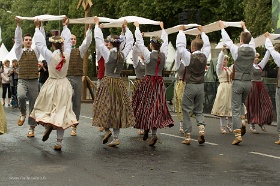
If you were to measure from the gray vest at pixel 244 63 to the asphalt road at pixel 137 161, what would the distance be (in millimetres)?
1317

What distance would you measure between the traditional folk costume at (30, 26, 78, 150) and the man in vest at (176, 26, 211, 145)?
2.28 m

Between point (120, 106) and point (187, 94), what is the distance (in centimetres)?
143

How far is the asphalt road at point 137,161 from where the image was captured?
9211 mm

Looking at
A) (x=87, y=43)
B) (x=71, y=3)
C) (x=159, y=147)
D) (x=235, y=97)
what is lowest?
(x=159, y=147)

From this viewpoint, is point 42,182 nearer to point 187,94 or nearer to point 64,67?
point 64,67

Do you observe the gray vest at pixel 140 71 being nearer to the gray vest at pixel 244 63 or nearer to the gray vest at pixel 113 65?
the gray vest at pixel 244 63

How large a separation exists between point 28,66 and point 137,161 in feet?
14.1

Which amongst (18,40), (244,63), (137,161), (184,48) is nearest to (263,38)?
(244,63)

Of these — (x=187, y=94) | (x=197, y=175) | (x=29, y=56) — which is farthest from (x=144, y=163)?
(x=29, y=56)

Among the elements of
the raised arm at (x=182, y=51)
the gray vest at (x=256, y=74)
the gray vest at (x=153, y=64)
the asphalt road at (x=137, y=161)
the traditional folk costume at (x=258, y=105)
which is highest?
the raised arm at (x=182, y=51)

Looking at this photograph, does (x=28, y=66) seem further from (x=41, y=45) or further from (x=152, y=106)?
(x=152, y=106)

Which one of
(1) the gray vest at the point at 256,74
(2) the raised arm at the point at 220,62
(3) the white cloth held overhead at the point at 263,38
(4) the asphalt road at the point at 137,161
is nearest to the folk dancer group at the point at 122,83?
(4) the asphalt road at the point at 137,161

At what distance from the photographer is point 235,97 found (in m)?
13.6

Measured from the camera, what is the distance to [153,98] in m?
13.2
